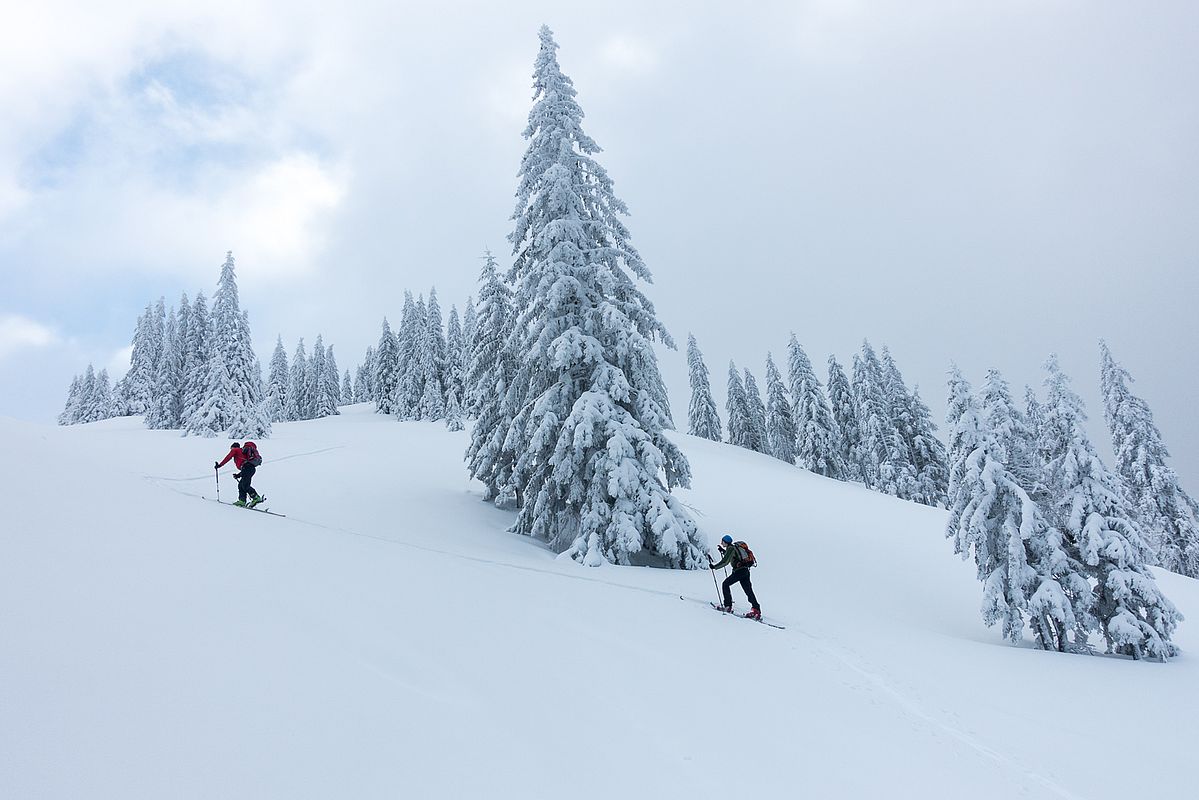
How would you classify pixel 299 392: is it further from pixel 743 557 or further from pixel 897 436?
pixel 743 557

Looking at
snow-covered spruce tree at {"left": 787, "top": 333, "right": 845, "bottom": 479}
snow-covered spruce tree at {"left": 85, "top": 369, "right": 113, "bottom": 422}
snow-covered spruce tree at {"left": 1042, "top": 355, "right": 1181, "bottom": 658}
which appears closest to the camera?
snow-covered spruce tree at {"left": 1042, "top": 355, "right": 1181, "bottom": 658}

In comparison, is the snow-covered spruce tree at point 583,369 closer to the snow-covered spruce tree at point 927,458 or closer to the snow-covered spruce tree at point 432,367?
the snow-covered spruce tree at point 927,458

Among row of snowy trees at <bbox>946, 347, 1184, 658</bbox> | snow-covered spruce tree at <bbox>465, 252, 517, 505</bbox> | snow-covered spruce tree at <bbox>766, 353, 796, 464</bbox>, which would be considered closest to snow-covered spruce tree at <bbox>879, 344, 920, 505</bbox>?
snow-covered spruce tree at <bbox>766, 353, 796, 464</bbox>

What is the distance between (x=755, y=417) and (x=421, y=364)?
133 ft

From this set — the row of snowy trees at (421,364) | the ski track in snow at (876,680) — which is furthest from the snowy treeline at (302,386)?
the ski track in snow at (876,680)

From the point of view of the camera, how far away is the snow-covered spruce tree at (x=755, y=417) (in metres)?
68.3

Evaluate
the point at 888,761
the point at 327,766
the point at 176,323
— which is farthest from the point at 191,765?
the point at 176,323

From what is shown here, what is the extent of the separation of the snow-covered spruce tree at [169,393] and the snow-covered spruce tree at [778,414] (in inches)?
2243

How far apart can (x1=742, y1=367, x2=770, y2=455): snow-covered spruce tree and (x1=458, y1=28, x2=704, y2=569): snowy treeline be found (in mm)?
52479

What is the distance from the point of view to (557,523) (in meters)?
16.8

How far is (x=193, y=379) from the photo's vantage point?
48750 millimetres

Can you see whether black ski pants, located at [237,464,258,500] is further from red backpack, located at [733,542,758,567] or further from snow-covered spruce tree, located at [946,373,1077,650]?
snow-covered spruce tree, located at [946,373,1077,650]

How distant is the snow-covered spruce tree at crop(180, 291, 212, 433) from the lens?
147ft

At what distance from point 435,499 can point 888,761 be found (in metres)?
17.5
